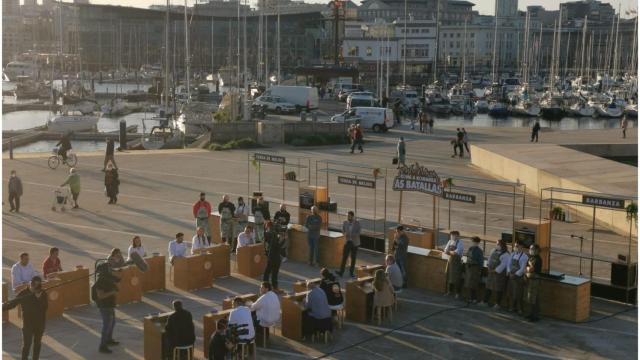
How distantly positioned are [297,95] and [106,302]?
54597 mm

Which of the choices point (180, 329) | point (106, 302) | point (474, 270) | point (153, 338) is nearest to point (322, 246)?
point (474, 270)

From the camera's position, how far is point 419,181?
1903cm

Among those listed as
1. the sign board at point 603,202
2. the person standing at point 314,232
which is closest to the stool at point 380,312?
the person standing at point 314,232

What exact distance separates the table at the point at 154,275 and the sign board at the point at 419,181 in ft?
18.2

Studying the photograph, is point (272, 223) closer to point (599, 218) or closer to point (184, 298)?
point (184, 298)

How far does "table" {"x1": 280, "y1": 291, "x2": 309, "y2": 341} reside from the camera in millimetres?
14117

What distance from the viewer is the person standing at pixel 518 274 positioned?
50.8 feet

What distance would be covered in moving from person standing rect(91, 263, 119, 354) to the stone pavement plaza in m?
0.20

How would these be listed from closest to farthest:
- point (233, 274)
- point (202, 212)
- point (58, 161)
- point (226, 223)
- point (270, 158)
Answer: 1. point (233, 274)
2. point (202, 212)
3. point (226, 223)
4. point (270, 158)
5. point (58, 161)

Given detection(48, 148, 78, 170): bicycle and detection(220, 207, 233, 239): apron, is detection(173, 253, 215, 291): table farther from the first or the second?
detection(48, 148, 78, 170): bicycle

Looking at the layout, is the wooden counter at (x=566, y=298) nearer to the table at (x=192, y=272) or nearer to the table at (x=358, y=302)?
the table at (x=358, y=302)

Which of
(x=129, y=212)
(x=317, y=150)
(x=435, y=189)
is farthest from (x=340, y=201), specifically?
(x=317, y=150)

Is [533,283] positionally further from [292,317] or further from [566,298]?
[292,317]

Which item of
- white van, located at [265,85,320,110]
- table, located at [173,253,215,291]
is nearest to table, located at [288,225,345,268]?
table, located at [173,253,215,291]
